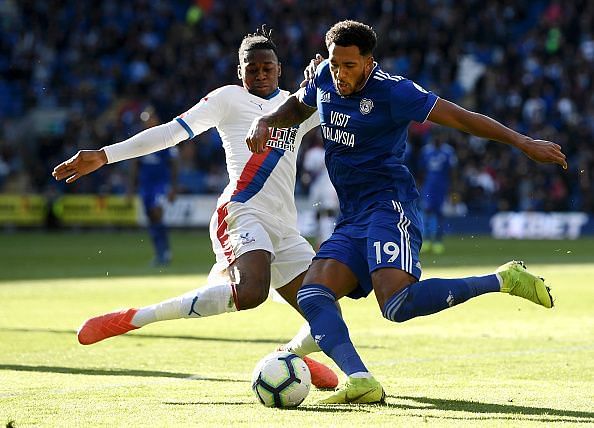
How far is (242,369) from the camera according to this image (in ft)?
26.4

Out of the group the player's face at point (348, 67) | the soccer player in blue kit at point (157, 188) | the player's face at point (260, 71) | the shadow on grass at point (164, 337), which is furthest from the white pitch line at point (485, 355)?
the soccer player in blue kit at point (157, 188)

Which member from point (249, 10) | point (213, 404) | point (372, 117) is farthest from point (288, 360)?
point (249, 10)

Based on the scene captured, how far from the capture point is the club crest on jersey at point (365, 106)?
260 inches

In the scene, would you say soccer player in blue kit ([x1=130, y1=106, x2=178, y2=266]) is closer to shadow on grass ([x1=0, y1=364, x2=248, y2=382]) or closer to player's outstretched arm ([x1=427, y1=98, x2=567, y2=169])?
shadow on grass ([x1=0, y1=364, x2=248, y2=382])

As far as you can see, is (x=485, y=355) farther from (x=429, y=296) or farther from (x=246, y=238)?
(x=429, y=296)

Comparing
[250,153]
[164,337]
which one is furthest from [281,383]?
[164,337]

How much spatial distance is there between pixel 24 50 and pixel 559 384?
94.5 ft

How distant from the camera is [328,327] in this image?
21.1ft

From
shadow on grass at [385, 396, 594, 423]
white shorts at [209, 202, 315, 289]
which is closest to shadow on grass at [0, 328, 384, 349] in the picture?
white shorts at [209, 202, 315, 289]

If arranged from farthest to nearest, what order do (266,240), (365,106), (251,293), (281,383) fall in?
1. (266,240)
2. (251,293)
3. (365,106)
4. (281,383)

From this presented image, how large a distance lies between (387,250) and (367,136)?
2.22 feet

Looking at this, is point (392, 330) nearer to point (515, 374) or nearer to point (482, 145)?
point (515, 374)

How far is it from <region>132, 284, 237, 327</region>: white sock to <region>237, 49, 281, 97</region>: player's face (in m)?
1.42

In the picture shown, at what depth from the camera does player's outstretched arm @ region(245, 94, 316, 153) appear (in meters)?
6.72
